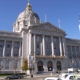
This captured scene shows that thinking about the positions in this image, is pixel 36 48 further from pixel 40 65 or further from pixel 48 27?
pixel 48 27

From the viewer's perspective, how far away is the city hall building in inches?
2249

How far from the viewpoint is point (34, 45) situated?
59875mm

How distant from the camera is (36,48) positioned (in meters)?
61.6

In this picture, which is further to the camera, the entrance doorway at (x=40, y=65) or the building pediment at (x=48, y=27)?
the building pediment at (x=48, y=27)

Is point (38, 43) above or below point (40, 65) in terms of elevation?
above

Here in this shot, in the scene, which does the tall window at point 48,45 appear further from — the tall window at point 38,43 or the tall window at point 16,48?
the tall window at point 16,48

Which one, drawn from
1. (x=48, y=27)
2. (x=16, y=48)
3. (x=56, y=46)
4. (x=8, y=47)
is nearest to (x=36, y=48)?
(x=16, y=48)

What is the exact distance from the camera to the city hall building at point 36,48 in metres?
57.1

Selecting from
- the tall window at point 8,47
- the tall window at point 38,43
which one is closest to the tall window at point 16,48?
the tall window at point 8,47

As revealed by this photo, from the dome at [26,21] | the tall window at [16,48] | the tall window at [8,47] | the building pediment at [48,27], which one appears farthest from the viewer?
the dome at [26,21]

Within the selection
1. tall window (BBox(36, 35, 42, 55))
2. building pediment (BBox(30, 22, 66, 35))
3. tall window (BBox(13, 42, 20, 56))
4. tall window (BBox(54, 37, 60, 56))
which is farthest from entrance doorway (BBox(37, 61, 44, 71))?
building pediment (BBox(30, 22, 66, 35))

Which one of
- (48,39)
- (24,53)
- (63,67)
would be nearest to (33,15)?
(48,39)

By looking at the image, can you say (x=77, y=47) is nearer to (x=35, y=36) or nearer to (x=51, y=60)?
(x=51, y=60)

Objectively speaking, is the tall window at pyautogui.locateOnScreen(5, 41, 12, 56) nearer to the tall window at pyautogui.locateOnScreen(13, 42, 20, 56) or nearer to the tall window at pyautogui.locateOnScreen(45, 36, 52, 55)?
the tall window at pyautogui.locateOnScreen(13, 42, 20, 56)
